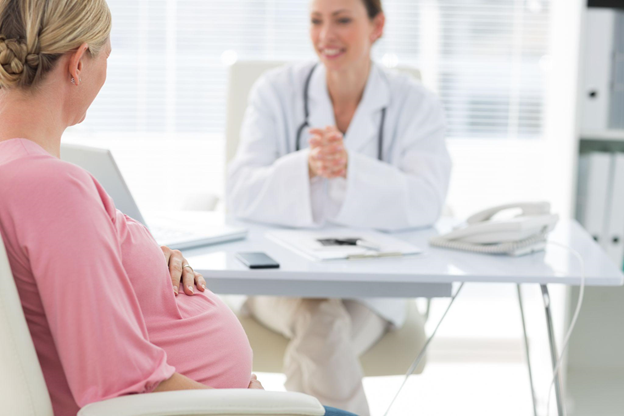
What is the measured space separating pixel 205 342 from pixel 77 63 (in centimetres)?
38

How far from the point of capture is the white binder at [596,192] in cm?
213

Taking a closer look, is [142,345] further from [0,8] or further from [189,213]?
[189,213]

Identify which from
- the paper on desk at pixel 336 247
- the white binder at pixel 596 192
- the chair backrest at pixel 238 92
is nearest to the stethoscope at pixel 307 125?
the chair backrest at pixel 238 92

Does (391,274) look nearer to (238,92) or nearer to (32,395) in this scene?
(32,395)

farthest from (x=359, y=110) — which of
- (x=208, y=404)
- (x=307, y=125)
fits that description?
(x=208, y=404)

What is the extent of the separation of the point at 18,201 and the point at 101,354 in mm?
176

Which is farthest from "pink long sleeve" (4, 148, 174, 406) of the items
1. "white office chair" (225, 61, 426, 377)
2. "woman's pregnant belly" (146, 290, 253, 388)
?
"white office chair" (225, 61, 426, 377)

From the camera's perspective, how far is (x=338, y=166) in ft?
5.28

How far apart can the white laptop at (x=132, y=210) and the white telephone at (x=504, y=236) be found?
1.45ft

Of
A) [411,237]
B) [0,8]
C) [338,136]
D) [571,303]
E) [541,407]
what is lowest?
[541,407]

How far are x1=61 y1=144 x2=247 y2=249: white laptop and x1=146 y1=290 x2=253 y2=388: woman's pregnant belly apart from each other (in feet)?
1.21

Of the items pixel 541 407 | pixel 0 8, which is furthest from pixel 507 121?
pixel 0 8

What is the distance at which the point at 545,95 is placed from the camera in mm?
2750

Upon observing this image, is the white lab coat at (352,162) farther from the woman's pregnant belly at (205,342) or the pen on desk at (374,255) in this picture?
the woman's pregnant belly at (205,342)
